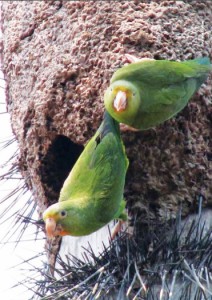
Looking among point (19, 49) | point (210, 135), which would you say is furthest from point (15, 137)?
point (210, 135)

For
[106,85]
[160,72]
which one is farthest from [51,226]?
[160,72]

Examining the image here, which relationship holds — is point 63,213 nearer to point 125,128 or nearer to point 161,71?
point 125,128

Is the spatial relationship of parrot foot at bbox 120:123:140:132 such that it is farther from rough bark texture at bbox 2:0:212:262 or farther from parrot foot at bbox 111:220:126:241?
parrot foot at bbox 111:220:126:241

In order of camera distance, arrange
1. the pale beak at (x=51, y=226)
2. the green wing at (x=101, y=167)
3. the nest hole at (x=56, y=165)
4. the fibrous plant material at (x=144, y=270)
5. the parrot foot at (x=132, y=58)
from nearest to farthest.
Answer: the fibrous plant material at (x=144, y=270) < the pale beak at (x=51, y=226) < the green wing at (x=101, y=167) < the parrot foot at (x=132, y=58) < the nest hole at (x=56, y=165)

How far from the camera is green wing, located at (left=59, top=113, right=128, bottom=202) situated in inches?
155

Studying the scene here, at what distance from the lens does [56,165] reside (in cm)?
448

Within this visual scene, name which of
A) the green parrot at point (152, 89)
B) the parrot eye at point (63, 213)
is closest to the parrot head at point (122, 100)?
the green parrot at point (152, 89)

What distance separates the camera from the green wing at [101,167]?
12.9 ft

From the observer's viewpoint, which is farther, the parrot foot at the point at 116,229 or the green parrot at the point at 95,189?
the parrot foot at the point at 116,229

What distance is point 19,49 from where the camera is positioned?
14.9 ft

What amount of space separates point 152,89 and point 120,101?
258mm

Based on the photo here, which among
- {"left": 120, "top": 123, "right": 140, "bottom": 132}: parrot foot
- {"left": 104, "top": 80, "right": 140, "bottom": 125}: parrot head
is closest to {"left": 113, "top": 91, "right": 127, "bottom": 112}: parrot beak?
{"left": 104, "top": 80, "right": 140, "bottom": 125}: parrot head

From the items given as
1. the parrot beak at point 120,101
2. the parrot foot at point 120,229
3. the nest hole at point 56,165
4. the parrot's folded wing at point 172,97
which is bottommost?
the parrot foot at point 120,229

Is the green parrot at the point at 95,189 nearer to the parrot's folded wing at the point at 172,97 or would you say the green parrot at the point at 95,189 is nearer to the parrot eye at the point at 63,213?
the parrot eye at the point at 63,213
